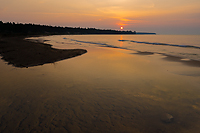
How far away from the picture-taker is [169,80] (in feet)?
27.1

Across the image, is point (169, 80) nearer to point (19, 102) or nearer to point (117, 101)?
point (117, 101)

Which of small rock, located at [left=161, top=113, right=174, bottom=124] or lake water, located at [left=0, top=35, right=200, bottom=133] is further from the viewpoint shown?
small rock, located at [left=161, top=113, right=174, bottom=124]

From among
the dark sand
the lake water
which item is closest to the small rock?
the lake water

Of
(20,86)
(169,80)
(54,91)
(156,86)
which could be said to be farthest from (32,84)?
(169,80)

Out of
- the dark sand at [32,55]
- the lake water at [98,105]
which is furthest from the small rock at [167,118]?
the dark sand at [32,55]

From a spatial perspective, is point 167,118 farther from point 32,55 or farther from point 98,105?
point 32,55

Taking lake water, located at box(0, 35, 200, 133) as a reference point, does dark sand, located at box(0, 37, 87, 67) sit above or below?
above

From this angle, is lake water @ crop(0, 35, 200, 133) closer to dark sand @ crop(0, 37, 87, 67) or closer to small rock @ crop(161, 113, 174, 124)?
small rock @ crop(161, 113, 174, 124)

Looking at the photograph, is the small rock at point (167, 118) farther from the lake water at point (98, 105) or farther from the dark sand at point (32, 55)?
the dark sand at point (32, 55)

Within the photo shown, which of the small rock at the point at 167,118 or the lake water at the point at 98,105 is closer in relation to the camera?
the lake water at the point at 98,105

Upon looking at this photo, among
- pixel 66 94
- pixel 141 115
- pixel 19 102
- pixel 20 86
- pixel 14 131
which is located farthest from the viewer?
pixel 20 86

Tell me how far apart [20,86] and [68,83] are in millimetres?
2640

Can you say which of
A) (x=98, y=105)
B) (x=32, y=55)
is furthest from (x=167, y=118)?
(x=32, y=55)

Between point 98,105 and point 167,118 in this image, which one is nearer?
point 167,118
